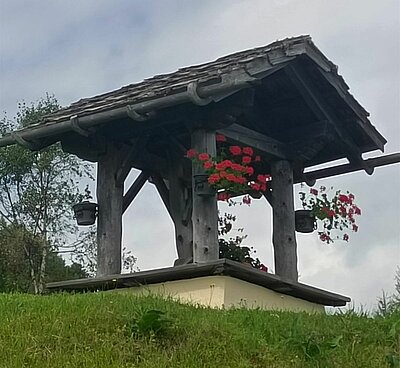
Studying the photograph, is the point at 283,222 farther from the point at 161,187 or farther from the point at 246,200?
the point at 161,187

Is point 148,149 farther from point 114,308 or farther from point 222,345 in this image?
point 222,345

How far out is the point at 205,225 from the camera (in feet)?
24.1

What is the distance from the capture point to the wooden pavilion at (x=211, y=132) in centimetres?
730

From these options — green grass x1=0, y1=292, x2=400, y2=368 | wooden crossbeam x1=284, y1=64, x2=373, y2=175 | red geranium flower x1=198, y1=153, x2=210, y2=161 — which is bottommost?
green grass x1=0, y1=292, x2=400, y2=368

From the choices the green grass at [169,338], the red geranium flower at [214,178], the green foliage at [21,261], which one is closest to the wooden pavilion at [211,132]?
the red geranium flower at [214,178]

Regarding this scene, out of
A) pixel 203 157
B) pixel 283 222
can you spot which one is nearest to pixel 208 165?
pixel 203 157

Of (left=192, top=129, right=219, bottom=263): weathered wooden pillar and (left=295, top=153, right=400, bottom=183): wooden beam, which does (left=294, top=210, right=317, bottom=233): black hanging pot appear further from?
(left=192, top=129, right=219, bottom=263): weathered wooden pillar

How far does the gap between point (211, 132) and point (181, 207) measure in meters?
1.34

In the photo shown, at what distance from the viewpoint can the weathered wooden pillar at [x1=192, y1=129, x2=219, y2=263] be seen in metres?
7.27

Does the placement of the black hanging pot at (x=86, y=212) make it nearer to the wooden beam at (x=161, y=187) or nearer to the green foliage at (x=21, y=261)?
the wooden beam at (x=161, y=187)

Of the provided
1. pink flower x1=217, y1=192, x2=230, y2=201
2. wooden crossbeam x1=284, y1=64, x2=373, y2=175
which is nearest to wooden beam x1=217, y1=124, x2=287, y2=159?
wooden crossbeam x1=284, y1=64, x2=373, y2=175

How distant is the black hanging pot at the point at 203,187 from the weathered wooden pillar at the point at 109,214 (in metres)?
1.12

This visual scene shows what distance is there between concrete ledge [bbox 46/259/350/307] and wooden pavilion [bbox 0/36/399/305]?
15cm

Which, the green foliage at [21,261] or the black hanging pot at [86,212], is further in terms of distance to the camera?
the green foliage at [21,261]
